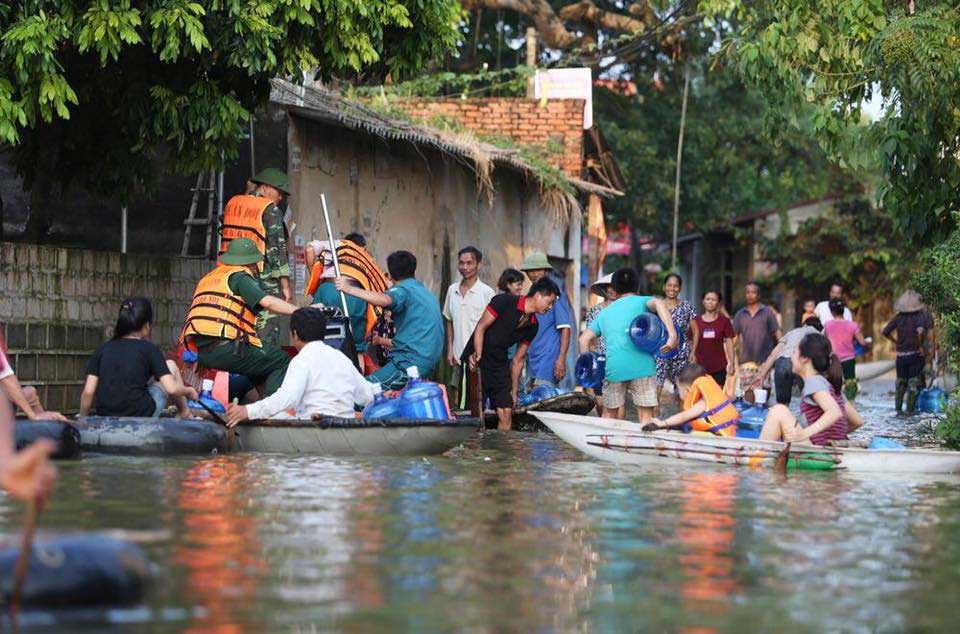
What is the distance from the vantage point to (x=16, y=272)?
46.5ft

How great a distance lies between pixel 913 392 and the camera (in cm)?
2202

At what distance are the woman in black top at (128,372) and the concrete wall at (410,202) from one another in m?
5.26

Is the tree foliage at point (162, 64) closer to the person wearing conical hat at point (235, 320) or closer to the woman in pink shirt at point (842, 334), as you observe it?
the person wearing conical hat at point (235, 320)

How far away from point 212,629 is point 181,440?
255 inches

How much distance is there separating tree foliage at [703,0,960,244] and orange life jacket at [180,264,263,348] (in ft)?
15.8

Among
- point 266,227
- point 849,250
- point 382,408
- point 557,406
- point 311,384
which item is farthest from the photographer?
point 849,250

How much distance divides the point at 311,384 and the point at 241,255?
65.3 inches

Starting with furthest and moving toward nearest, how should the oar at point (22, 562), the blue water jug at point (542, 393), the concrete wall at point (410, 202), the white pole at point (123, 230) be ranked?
the concrete wall at point (410, 202), the blue water jug at point (542, 393), the white pole at point (123, 230), the oar at point (22, 562)

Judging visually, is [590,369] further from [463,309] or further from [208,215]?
[208,215]

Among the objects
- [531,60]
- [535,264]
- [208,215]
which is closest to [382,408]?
[208,215]

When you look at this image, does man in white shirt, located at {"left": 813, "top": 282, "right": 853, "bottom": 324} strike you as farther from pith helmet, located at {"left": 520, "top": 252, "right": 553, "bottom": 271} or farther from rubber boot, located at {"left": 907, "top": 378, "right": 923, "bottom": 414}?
pith helmet, located at {"left": 520, "top": 252, "right": 553, "bottom": 271}

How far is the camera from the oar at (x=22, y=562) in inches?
215

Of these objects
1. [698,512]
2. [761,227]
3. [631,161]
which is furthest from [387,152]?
[761,227]

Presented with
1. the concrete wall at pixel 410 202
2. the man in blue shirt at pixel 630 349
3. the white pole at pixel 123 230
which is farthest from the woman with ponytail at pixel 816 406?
the white pole at pixel 123 230
